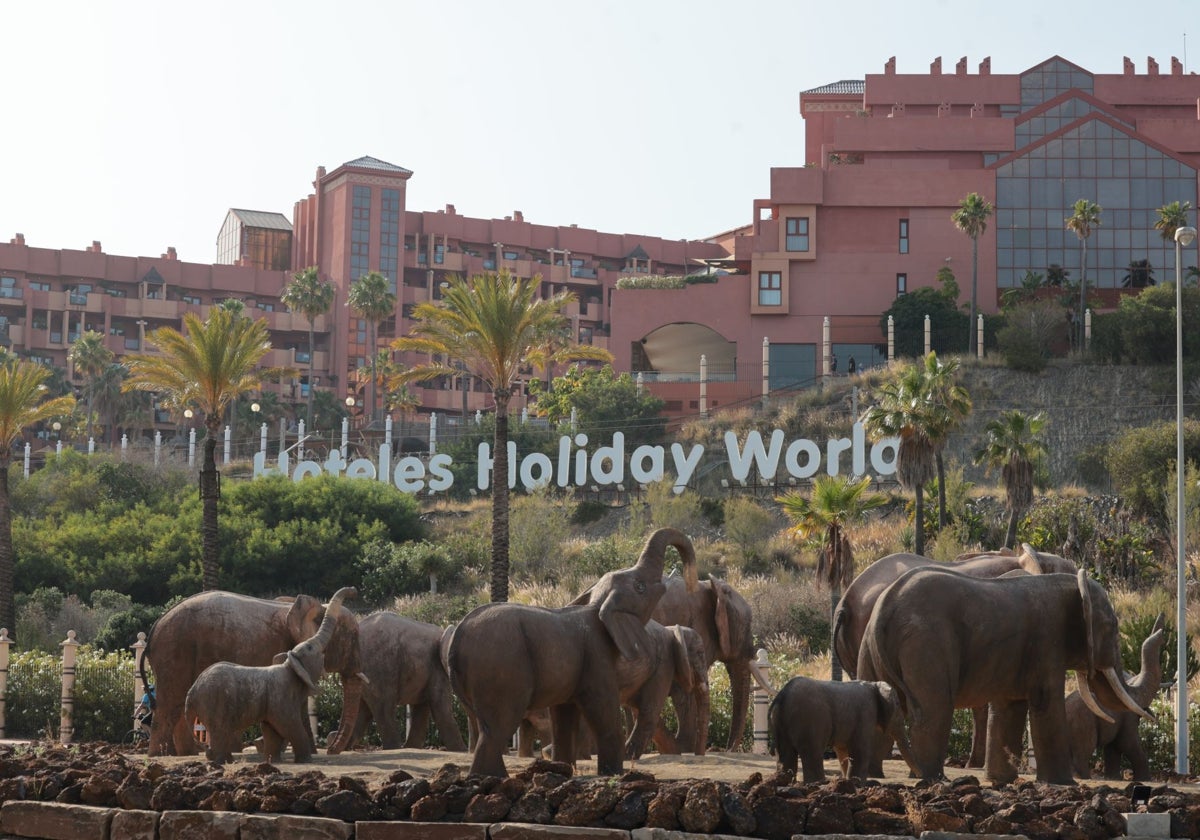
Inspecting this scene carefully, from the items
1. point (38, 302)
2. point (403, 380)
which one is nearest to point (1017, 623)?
point (403, 380)

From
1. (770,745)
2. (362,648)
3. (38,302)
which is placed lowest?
(770,745)

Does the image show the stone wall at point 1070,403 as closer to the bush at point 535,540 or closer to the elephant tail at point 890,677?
the bush at point 535,540

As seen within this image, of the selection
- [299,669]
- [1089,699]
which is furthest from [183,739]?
[1089,699]

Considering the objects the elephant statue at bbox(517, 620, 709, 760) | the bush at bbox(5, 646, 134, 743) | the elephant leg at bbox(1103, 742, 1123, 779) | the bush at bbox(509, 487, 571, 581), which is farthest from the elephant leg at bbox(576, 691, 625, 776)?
the bush at bbox(509, 487, 571, 581)

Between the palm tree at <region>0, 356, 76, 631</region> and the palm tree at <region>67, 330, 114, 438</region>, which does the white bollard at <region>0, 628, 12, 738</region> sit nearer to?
the palm tree at <region>0, 356, 76, 631</region>

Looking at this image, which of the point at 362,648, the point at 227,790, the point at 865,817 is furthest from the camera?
the point at 362,648

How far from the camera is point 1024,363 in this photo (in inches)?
2675

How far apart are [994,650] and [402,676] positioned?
26.9ft

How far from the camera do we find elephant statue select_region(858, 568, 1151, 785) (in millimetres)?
13492

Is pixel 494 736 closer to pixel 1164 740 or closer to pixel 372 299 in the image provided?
pixel 1164 740

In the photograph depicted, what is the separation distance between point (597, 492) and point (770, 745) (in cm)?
4454

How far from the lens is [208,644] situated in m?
18.6

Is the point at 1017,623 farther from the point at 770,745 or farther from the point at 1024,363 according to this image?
the point at 1024,363

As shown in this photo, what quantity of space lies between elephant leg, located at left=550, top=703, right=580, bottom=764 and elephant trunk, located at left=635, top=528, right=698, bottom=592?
141 cm
